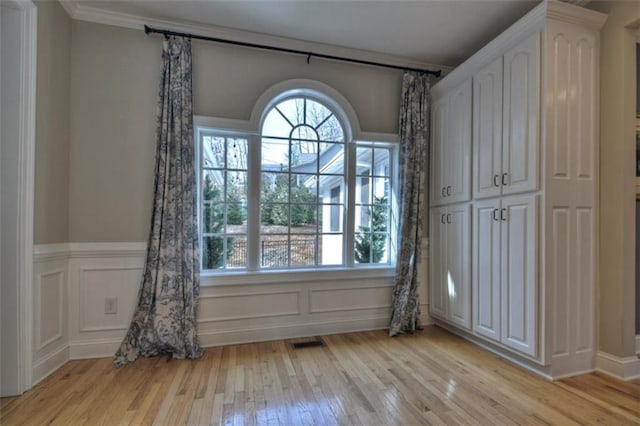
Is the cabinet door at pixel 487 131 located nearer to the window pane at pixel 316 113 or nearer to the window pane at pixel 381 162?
the window pane at pixel 381 162

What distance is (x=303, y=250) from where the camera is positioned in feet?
10.0

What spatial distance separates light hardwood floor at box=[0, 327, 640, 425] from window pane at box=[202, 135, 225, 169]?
1.61 meters

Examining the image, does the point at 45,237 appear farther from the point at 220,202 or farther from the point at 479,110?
the point at 479,110

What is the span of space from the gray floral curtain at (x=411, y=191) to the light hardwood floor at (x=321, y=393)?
1.88ft

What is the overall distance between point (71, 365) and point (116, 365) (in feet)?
1.10

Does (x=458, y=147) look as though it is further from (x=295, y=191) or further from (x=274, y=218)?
(x=274, y=218)

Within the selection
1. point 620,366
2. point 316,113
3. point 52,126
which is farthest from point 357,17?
point 620,366

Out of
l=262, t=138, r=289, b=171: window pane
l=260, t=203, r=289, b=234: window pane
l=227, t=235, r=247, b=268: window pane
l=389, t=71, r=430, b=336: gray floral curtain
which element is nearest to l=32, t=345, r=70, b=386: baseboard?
l=227, t=235, r=247, b=268: window pane

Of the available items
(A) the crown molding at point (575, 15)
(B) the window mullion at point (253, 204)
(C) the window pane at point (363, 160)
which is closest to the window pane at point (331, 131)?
(C) the window pane at point (363, 160)

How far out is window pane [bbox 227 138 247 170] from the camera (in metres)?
2.87

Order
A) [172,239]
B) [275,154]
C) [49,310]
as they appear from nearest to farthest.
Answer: [49,310] < [172,239] < [275,154]

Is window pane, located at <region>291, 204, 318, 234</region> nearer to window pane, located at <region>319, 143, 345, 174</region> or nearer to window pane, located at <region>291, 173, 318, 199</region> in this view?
window pane, located at <region>291, 173, 318, 199</region>

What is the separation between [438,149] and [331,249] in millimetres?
1459

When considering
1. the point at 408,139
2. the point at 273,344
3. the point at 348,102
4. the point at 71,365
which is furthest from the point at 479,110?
the point at 71,365
